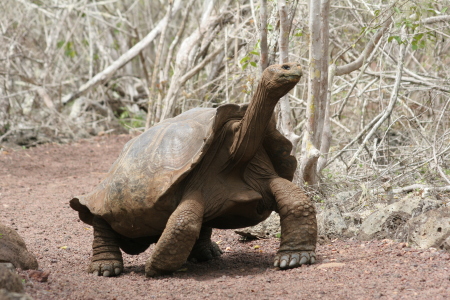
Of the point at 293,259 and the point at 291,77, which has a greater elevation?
the point at 291,77

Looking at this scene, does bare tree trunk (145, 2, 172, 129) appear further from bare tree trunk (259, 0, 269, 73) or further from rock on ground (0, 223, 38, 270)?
rock on ground (0, 223, 38, 270)

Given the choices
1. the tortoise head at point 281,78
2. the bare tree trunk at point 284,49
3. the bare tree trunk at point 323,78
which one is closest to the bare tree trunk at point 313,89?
the bare tree trunk at point 323,78

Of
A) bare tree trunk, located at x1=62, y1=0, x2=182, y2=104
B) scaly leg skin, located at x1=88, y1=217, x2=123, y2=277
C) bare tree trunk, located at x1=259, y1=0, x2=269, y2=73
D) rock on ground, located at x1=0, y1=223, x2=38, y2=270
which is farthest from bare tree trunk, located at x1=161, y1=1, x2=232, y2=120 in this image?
rock on ground, located at x1=0, y1=223, x2=38, y2=270

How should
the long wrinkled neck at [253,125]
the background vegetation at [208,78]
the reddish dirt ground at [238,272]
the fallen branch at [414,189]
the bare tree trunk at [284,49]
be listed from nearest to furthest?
the reddish dirt ground at [238,272]
the long wrinkled neck at [253,125]
the fallen branch at [414,189]
the bare tree trunk at [284,49]
the background vegetation at [208,78]

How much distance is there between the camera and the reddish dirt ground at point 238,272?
3170 mm

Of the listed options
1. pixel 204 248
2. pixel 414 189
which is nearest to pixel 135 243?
pixel 204 248

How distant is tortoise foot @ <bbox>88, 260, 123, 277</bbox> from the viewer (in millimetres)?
4301

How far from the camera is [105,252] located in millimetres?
4406

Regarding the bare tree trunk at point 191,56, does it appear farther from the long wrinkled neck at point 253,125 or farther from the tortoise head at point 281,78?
the tortoise head at point 281,78

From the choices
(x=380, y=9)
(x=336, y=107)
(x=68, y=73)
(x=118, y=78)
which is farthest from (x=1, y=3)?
(x=380, y=9)

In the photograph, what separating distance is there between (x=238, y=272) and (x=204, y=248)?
0.63 meters

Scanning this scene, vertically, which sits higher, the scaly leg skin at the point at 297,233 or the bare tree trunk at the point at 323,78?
Result: the bare tree trunk at the point at 323,78

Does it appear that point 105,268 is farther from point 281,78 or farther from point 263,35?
point 263,35

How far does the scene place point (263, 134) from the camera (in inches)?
155
